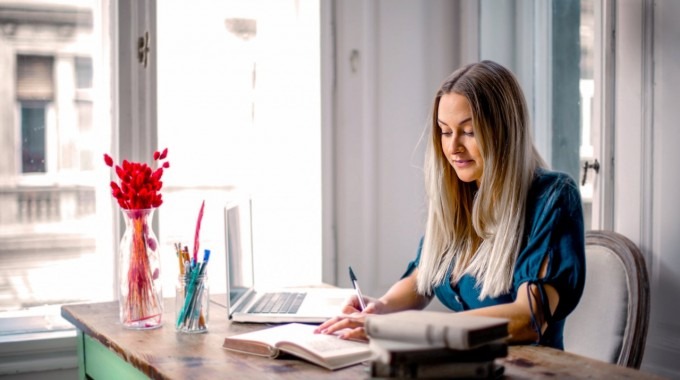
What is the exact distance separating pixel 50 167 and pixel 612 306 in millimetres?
1806

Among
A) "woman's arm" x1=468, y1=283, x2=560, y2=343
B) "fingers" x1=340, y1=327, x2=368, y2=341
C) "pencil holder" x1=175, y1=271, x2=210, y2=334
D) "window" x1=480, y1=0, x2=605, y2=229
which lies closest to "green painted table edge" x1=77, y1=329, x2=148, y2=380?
"pencil holder" x1=175, y1=271, x2=210, y2=334

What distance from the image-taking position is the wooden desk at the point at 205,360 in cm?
145

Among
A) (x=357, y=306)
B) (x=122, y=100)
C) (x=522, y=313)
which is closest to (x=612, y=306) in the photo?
(x=522, y=313)

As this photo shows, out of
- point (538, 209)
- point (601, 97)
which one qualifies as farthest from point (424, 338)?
point (601, 97)

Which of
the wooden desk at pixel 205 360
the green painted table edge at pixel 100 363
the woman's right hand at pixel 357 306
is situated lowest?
the green painted table edge at pixel 100 363

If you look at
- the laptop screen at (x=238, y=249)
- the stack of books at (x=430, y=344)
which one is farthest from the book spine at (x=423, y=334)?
the laptop screen at (x=238, y=249)

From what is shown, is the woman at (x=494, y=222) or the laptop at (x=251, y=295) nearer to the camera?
the woman at (x=494, y=222)

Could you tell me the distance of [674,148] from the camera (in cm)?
229

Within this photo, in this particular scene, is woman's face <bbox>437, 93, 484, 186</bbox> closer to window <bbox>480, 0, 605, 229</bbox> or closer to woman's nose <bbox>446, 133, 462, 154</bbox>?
woman's nose <bbox>446, 133, 462, 154</bbox>

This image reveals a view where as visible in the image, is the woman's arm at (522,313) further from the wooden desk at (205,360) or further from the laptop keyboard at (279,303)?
the laptop keyboard at (279,303)

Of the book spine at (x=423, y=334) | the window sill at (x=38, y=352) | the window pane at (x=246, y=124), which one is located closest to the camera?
the book spine at (x=423, y=334)

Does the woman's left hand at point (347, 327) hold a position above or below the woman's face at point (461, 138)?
below

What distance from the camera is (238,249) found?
6.76ft

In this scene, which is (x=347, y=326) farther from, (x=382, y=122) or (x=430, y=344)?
(x=382, y=122)
